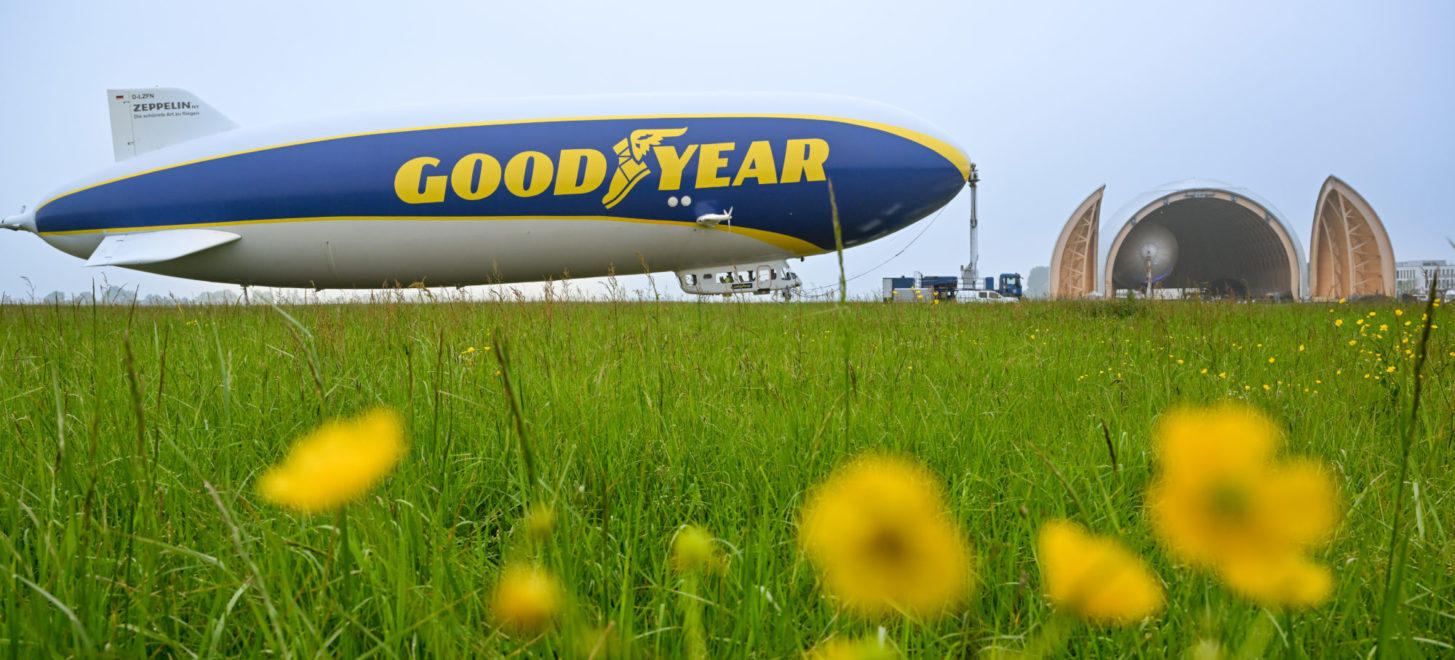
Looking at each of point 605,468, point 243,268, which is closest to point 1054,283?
point 243,268

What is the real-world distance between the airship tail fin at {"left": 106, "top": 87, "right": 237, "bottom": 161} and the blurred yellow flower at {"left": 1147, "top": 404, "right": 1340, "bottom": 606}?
1747 cm

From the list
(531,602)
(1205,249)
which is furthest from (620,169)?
(1205,249)

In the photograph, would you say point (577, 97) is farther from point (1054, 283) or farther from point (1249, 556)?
point (1054, 283)

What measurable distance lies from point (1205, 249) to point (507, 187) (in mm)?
32059

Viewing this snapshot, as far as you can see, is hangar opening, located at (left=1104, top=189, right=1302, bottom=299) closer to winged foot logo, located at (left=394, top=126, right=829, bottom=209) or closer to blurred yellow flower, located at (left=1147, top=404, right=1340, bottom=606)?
winged foot logo, located at (left=394, top=126, right=829, bottom=209)

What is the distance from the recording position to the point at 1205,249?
29.5m

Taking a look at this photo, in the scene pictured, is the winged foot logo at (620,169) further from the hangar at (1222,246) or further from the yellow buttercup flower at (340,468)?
the hangar at (1222,246)

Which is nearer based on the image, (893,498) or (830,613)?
(893,498)

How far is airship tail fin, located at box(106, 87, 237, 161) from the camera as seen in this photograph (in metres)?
13.0

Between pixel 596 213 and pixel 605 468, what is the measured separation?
397 inches

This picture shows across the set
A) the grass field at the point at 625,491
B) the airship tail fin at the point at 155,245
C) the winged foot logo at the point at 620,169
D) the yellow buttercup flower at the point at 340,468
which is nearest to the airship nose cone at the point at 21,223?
the airship tail fin at the point at 155,245

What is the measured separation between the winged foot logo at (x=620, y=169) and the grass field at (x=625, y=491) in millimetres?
7860

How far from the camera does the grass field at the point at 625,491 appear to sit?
807mm

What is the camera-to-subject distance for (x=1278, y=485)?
0.23 meters
